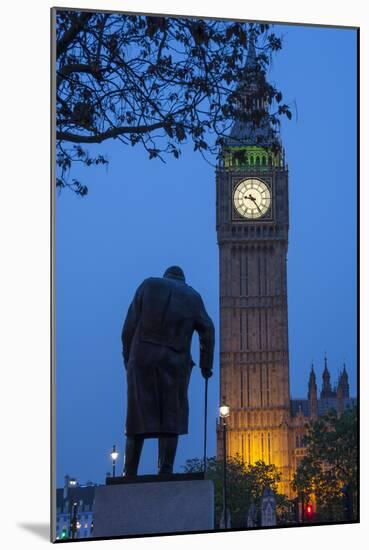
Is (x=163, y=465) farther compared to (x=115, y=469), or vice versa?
(x=115, y=469)

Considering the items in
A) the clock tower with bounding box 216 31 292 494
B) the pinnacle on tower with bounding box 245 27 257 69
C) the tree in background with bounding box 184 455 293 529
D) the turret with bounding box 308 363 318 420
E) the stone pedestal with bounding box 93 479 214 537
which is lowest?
the tree in background with bounding box 184 455 293 529

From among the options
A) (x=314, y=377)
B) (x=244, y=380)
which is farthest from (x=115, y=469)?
(x=244, y=380)

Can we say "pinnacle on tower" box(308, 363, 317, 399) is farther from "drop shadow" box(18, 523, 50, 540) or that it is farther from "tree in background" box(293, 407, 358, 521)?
"drop shadow" box(18, 523, 50, 540)

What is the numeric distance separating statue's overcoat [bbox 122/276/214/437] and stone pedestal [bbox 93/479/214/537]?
0.46 m

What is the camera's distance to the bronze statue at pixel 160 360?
11203 millimetres

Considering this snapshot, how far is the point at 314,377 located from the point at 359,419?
31.3 feet

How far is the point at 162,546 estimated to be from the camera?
35.5ft

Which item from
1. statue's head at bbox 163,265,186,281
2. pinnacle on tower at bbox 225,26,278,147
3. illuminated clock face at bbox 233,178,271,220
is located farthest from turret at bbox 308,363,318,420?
statue's head at bbox 163,265,186,281

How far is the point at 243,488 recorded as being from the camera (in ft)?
62.1

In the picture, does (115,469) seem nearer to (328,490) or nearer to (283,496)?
(328,490)

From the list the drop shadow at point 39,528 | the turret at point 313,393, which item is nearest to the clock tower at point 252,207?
the turret at point 313,393

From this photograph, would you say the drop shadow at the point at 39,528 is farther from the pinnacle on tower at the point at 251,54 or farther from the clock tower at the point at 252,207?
the pinnacle on tower at the point at 251,54

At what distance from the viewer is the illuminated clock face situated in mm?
15169

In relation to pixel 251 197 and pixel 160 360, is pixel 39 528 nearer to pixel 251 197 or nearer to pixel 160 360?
pixel 160 360
